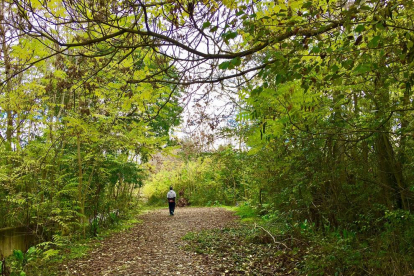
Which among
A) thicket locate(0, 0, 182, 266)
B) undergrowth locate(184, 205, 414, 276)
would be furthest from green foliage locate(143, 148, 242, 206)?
undergrowth locate(184, 205, 414, 276)

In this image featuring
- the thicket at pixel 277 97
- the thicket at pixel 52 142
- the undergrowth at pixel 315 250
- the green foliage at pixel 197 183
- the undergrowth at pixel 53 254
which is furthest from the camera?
the green foliage at pixel 197 183

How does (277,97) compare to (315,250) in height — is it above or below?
above

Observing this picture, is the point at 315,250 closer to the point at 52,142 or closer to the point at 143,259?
the point at 143,259

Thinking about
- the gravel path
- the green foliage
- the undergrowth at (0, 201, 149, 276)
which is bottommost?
the gravel path

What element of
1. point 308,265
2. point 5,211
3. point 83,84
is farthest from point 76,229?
point 308,265

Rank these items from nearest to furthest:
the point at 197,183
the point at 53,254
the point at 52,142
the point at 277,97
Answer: the point at 277,97, the point at 53,254, the point at 52,142, the point at 197,183

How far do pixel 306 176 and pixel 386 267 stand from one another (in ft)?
6.08

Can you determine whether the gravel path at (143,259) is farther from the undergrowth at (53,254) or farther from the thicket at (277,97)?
the thicket at (277,97)

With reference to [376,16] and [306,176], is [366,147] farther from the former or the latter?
[376,16]

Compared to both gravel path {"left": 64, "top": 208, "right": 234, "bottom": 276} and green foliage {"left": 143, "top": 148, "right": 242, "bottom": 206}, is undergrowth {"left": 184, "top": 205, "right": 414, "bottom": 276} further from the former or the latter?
green foliage {"left": 143, "top": 148, "right": 242, "bottom": 206}

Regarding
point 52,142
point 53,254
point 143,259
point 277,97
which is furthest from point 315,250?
point 52,142

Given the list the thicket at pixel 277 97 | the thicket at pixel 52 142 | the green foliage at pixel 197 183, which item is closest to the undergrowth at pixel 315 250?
the thicket at pixel 277 97

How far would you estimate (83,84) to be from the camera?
3.23 meters

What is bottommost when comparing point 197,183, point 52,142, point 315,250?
point 315,250
